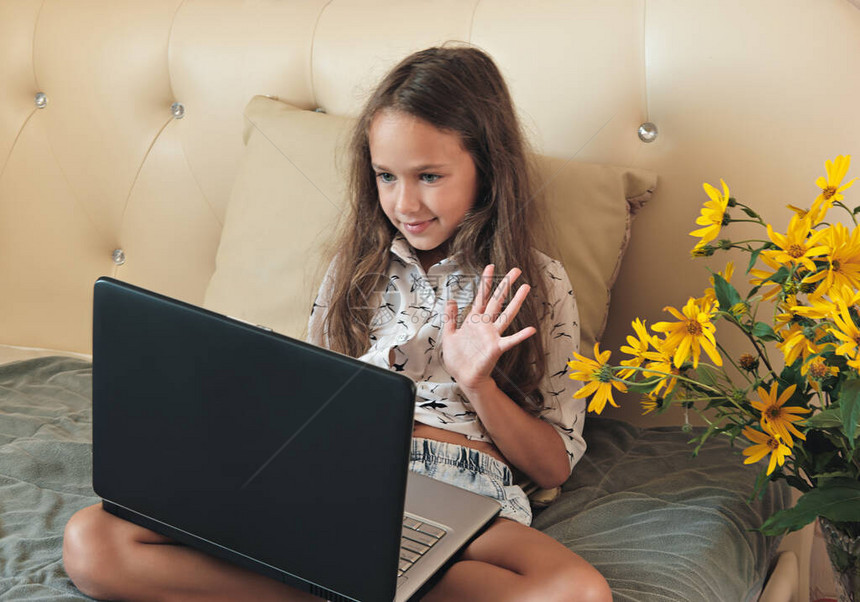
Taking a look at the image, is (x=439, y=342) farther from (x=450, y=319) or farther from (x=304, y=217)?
(x=304, y=217)

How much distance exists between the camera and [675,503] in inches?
42.1

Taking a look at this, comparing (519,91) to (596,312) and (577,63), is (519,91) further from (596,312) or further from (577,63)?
(596,312)

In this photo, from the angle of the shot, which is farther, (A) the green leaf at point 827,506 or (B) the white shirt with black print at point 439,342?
(B) the white shirt with black print at point 439,342

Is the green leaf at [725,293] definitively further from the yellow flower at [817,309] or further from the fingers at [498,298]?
the fingers at [498,298]

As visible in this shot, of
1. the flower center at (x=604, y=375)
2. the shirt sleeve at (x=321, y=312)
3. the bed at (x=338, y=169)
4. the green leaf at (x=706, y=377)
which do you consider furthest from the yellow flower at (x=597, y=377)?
the shirt sleeve at (x=321, y=312)

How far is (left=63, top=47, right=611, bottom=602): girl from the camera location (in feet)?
3.42

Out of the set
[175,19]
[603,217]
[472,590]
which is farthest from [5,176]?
[472,590]

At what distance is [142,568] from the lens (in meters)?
0.88

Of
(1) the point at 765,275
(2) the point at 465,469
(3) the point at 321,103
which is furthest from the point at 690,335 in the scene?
(3) the point at 321,103

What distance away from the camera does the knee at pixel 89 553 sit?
0.89 metres

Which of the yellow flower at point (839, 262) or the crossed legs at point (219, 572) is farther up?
the yellow flower at point (839, 262)

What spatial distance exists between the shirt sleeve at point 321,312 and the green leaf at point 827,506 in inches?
25.5

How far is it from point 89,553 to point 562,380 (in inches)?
23.7

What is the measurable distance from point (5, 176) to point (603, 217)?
120 centimetres
